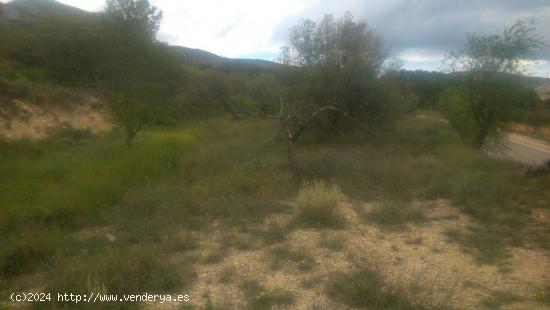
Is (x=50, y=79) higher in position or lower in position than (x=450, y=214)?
higher

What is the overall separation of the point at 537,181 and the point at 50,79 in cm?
2312

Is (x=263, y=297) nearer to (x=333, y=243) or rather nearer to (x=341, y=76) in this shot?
(x=333, y=243)

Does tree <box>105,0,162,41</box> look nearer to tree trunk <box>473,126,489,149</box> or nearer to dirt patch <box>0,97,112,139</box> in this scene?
dirt patch <box>0,97,112,139</box>

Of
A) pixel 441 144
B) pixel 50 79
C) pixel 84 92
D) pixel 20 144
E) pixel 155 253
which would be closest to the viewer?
pixel 155 253

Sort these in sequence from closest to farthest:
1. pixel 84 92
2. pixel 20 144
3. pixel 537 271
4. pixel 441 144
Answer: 1. pixel 537 271
2. pixel 20 144
3. pixel 441 144
4. pixel 84 92

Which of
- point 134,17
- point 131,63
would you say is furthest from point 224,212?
point 134,17

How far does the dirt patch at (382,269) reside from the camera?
465 centimetres

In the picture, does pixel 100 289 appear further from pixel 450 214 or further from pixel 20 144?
pixel 20 144

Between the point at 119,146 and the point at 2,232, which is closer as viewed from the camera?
the point at 2,232

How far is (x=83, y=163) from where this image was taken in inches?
416

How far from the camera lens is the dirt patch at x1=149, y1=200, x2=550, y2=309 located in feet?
15.3

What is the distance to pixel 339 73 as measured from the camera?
15539 millimetres

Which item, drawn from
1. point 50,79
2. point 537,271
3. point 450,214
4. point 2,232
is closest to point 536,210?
point 450,214

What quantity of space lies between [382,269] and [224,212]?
3.50 metres
